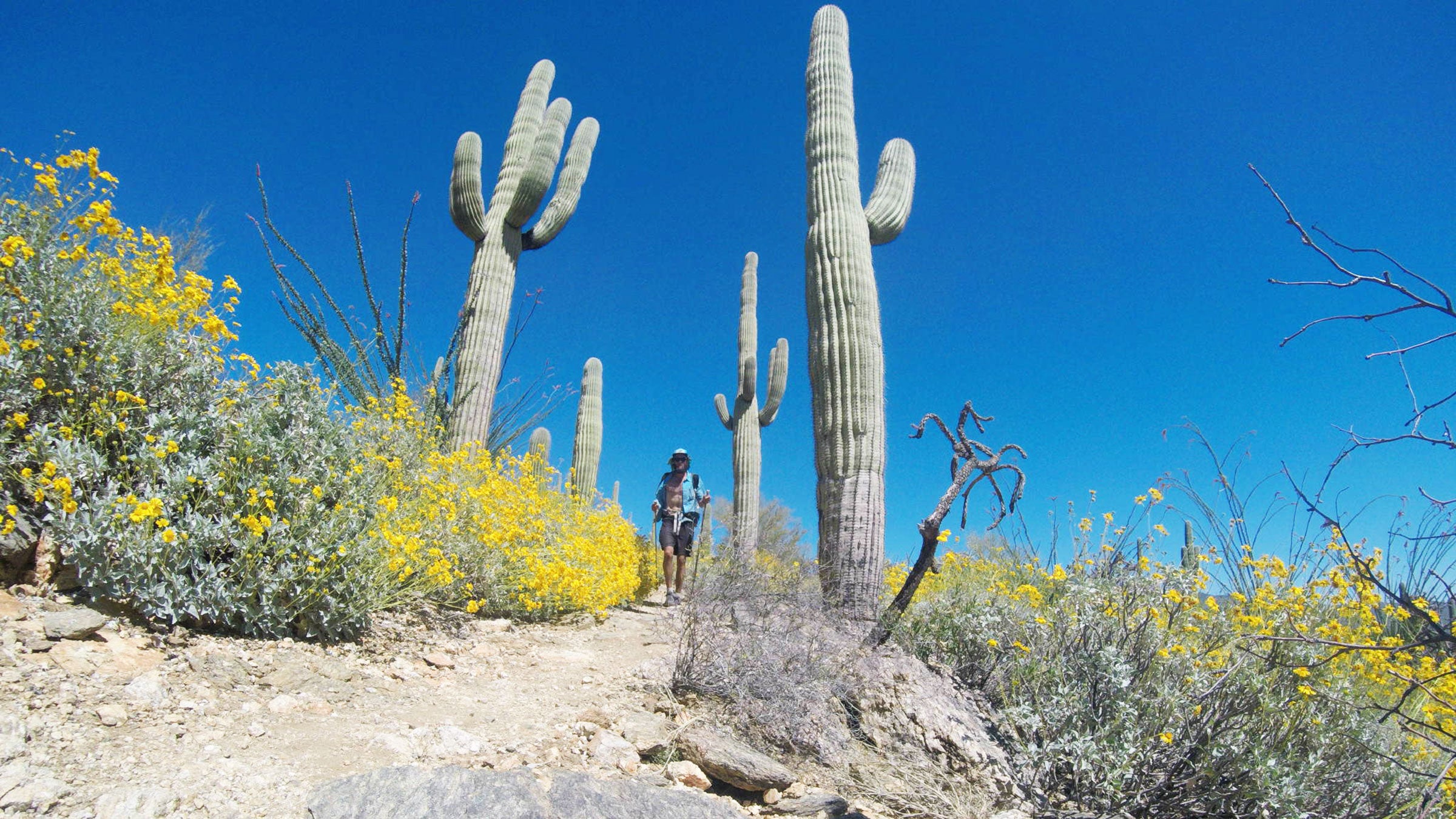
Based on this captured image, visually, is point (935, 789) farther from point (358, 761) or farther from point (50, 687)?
point (50, 687)

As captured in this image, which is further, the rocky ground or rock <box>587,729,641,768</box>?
rock <box>587,729,641,768</box>

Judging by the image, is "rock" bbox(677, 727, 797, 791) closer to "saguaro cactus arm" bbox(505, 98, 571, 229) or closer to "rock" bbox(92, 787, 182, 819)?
"rock" bbox(92, 787, 182, 819)

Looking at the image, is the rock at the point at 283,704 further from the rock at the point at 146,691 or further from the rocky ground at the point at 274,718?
the rock at the point at 146,691

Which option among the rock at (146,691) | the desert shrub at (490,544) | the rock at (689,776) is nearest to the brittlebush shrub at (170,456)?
the desert shrub at (490,544)

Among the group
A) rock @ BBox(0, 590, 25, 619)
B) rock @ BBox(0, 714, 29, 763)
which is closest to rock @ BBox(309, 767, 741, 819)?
rock @ BBox(0, 714, 29, 763)

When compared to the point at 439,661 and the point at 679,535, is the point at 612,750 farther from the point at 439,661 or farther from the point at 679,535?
the point at 679,535

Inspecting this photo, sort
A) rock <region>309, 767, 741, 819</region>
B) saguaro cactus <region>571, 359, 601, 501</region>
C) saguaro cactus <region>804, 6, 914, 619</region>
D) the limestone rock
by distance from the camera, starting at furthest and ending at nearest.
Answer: saguaro cactus <region>571, 359, 601, 501</region> < saguaro cactus <region>804, 6, 914, 619</region> < the limestone rock < rock <region>309, 767, 741, 819</region>

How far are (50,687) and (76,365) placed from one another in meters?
1.41

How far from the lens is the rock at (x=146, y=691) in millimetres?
Answer: 2090

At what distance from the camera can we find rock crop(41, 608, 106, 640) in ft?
7.28

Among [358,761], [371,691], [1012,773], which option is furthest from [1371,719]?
[371,691]

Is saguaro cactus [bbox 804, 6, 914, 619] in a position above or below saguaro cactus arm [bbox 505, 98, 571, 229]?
below

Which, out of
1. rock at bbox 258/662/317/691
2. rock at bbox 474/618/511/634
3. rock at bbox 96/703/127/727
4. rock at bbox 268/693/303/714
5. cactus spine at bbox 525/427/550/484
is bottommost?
rock at bbox 268/693/303/714

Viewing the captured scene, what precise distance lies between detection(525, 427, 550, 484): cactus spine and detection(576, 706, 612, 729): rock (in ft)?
8.69
